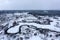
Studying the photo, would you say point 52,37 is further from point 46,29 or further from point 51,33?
point 46,29

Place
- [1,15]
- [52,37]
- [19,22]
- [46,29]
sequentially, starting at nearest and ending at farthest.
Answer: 1. [52,37]
2. [46,29]
3. [19,22]
4. [1,15]

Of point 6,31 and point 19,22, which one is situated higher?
point 19,22

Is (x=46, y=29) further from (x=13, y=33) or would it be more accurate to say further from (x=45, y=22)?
(x=13, y=33)

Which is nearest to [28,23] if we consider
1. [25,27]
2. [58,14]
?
[25,27]

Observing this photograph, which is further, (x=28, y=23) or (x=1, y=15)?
(x=1, y=15)

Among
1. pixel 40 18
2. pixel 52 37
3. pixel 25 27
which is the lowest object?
pixel 52 37

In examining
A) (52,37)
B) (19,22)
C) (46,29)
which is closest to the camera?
(52,37)
